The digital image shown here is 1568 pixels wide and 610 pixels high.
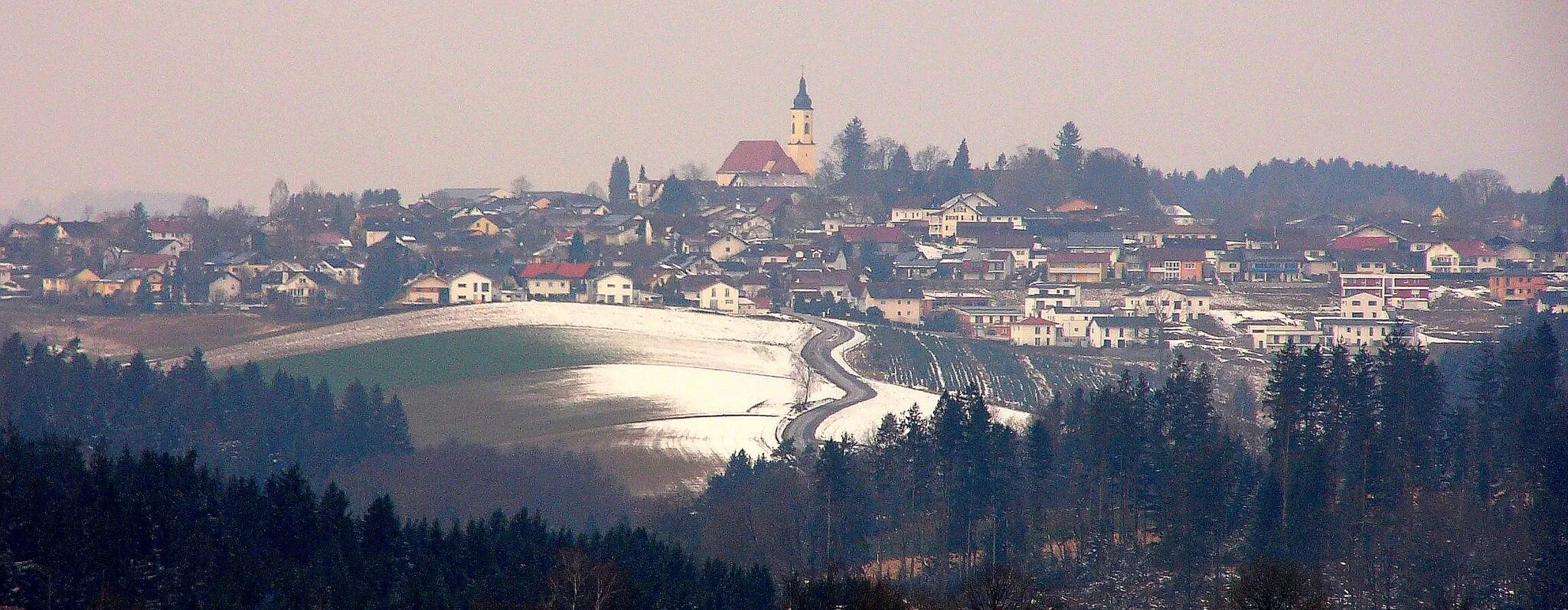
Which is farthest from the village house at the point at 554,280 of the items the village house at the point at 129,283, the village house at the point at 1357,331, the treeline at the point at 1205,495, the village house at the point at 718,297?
the treeline at the point at 1205,495

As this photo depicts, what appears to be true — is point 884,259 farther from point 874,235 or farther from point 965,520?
point 965,520

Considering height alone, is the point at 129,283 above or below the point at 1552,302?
above

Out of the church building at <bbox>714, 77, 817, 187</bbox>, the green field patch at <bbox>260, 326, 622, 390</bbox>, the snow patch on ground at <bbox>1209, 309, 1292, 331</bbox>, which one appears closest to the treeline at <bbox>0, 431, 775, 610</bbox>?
the green field patch at <bbox>260, 326, 622, 390</bbox>

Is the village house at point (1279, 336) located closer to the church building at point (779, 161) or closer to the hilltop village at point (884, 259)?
the hilltop village at point (884, 259)

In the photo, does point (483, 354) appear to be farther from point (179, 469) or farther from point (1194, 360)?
point (179, 469)

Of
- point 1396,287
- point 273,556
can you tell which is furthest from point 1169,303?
point 273,556
